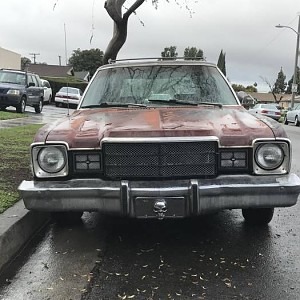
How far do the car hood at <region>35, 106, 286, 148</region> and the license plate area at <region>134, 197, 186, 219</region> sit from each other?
510mm

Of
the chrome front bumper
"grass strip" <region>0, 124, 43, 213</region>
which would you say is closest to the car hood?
the chrome front bumper

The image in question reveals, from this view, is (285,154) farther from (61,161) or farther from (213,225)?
(61,161)

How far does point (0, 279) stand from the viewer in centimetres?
363

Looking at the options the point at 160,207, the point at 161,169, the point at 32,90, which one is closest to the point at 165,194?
the point at 160,207

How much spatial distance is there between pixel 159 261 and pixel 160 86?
7.26 ft

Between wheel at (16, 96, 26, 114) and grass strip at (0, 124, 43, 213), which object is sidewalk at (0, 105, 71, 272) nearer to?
grass strip at (0, 124, 43, 213)

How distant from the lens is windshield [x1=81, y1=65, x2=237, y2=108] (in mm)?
5273

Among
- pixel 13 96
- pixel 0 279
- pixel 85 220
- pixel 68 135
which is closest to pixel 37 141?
pixel 68 135

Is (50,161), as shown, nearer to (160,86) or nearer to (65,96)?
(160,86)

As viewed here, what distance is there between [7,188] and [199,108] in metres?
2.45

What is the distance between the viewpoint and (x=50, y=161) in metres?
3.92

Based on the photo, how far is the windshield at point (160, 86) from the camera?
5273mm

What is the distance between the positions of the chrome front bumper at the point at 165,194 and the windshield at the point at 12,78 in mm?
17921

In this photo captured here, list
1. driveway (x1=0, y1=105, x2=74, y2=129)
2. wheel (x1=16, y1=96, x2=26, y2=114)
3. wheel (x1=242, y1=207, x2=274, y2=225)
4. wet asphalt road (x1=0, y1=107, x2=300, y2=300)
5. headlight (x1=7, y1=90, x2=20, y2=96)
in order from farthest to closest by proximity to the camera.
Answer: wheel (x1=16, y1=96, x2=26, y2=114) → headlight (x1=7, y1=90, x2=20, y2=96) → driveway (x1=0, y1=105, x2=74, y2=129) → wheel (x1=242, y1=207, x2=274, y2=225) → wet asphalt road (x1=0, y1=107, x2=300, y2=300)
